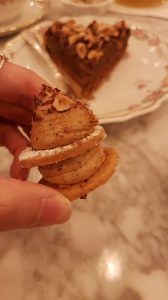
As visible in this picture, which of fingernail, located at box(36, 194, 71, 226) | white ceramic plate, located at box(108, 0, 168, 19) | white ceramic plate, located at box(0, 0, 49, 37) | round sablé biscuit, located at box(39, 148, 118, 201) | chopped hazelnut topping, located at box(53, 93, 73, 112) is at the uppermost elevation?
white ceramic plate, located at box(108, 0, 168, 19)

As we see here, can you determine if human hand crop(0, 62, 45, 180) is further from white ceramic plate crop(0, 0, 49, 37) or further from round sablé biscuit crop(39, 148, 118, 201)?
white ceramic plate crop(0, 0, 49, 37)

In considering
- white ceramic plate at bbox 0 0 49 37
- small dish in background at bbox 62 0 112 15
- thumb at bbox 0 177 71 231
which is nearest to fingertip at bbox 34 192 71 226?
thumb at bbox 0 177 71 231

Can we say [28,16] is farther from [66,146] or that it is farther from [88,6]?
[66,146]

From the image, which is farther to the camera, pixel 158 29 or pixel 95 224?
pixel 158 29

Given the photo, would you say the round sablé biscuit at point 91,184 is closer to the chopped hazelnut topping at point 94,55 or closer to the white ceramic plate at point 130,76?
the white ceramic plate at point 130,76

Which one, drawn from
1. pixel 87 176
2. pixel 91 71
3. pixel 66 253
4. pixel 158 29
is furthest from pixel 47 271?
pixel 158 29

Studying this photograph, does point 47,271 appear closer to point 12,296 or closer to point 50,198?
point 12,296

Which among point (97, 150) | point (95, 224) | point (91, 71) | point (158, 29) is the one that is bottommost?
point (95, 224)
